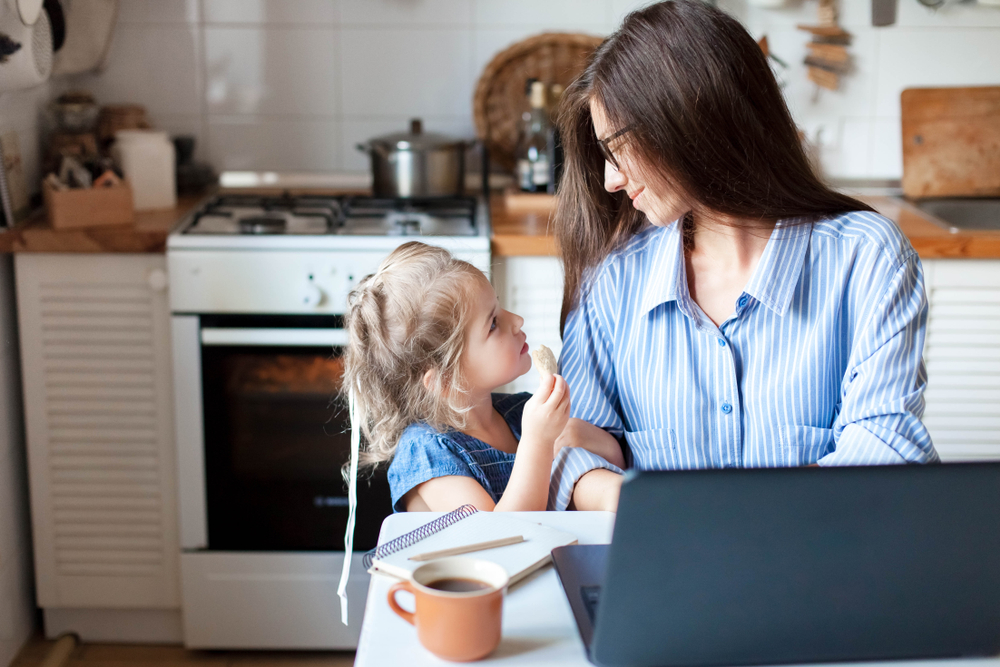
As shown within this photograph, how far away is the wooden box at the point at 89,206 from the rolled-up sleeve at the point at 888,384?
1.58 meters

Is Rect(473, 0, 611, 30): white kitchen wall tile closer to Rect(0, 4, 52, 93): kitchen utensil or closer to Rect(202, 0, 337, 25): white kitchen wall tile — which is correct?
Rect(202, 0, 337, 25): white kitchen wall tile

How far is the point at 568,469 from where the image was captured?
3.90 ft

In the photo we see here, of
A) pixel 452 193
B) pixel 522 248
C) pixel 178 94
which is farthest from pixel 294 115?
pixel 522 248

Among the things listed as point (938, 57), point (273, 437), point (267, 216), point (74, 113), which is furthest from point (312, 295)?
point (938, 57)

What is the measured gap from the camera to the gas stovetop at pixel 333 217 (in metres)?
2.05

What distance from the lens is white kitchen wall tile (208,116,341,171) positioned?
259 cm

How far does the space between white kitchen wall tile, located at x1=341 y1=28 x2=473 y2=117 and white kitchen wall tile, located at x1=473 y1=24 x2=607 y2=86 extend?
0.10 ft

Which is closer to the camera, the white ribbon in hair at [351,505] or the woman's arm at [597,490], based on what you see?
the white ribbon in hair at [351,505]

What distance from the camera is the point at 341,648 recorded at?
2.25 meters

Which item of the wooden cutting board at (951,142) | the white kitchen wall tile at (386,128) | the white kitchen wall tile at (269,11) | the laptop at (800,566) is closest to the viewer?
the laptop at (800,566)

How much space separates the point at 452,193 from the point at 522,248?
0.45 metres

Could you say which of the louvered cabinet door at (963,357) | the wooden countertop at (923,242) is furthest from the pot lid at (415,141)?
the louvered cabinet door at (963,357)

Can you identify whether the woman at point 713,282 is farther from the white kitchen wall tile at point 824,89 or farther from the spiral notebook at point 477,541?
the white kitchen wall tile at point 824,89

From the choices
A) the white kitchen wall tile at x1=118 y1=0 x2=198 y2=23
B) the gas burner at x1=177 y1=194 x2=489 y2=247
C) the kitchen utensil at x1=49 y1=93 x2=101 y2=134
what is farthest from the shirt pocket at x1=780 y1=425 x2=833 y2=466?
the white kitchen wall tile at x1=118 y1=0 x2=198 y2=23
